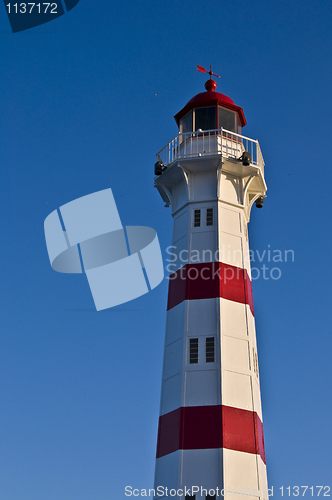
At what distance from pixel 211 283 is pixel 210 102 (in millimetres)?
9762

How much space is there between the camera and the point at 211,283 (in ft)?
74.9

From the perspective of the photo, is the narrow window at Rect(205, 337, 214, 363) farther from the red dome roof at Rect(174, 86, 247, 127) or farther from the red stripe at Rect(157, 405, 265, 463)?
the red dome roof at Rect(174, 86, 247, 127)

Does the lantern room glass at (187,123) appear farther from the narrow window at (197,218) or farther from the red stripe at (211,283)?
the red stripe at (211,283)

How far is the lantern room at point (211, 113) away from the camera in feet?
88.5

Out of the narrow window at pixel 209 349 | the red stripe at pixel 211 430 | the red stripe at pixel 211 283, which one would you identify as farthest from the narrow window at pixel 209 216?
the red stripe at pixel 211 430

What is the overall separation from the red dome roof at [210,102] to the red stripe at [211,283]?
28.5 ft

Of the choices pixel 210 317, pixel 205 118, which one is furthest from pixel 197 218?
pixel 205 118

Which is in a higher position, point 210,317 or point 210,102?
point 210,102

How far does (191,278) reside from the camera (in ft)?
76.1

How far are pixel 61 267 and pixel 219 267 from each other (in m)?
9.21

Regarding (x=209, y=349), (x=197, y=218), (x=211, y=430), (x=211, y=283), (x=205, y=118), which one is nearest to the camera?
(x=211, y=430)

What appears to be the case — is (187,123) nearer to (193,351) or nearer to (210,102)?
(210,102)

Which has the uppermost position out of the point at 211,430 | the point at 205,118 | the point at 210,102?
the point at 210,102

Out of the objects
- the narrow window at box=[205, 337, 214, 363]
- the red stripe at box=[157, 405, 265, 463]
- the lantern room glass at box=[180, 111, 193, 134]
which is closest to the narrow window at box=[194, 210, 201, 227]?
the lantern room glass at box=[180, 111, 193, 134]
